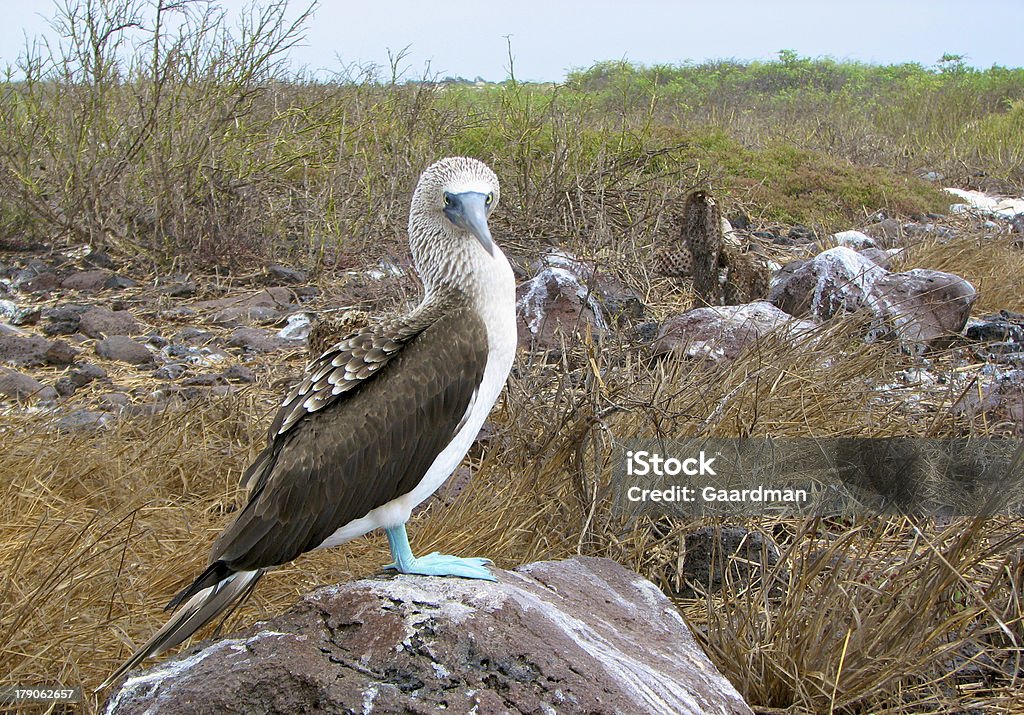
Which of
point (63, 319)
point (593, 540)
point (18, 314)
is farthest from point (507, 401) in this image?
point (18, 314)

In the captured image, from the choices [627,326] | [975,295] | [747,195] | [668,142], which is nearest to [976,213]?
[747,195]

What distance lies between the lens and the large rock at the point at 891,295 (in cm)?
555

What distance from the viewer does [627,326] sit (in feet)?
17.2

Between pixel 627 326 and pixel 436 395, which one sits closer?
pixel 436 395

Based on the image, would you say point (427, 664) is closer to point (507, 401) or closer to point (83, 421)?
point (507, 401)

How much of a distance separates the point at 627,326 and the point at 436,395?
2848mm

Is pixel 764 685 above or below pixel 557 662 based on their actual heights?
below

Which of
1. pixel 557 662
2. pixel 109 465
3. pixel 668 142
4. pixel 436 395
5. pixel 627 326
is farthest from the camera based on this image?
pixel 668 142

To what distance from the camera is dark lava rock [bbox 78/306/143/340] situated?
18.8 feet

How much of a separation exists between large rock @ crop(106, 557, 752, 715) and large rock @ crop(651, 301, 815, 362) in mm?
2464

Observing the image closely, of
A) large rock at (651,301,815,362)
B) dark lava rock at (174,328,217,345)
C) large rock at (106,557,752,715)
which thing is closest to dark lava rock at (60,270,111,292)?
dark lava rock at (174,328,217,345)

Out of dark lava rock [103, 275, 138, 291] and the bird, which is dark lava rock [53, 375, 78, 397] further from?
the bird

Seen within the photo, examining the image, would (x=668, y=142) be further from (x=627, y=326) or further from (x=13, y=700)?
(x=13, y=700)

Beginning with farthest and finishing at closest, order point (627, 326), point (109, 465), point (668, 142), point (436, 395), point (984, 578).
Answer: point (668, 142) < point (627, 326) < point (109, 465) < point (984, 578) < point (436, 395)
